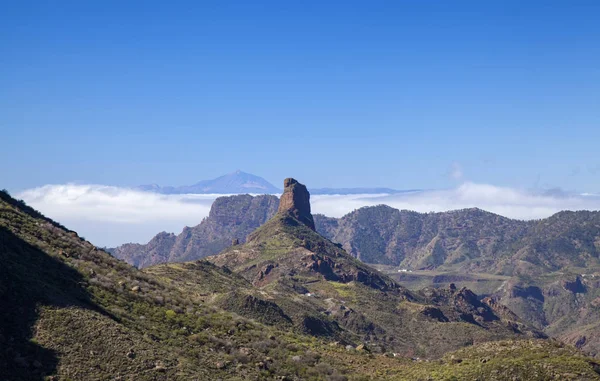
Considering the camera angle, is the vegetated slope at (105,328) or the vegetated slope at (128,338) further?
the vegetated slope at (128,338)

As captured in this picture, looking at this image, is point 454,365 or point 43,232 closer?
point 454,365

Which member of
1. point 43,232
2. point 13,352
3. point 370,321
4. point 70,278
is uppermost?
point 43,232

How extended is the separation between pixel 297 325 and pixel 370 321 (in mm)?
69169

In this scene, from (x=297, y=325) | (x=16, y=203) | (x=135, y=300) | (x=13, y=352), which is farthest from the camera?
(x=297, y=325)

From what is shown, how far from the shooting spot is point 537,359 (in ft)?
157

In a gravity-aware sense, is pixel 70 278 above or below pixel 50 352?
above

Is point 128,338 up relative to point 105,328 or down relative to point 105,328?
down

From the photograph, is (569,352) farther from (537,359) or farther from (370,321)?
(370,321)

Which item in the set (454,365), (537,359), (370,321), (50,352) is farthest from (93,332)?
(370,321)

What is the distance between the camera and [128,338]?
1778 inches

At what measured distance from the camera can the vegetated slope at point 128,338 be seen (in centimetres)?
4162

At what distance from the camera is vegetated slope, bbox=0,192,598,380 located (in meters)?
41.6

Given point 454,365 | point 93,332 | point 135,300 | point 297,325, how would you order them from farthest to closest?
point 297,325, point 135,300, point 454,365, point 93,332

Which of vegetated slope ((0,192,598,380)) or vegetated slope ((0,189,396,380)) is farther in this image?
vegetated slope ((0,192,598,380))
